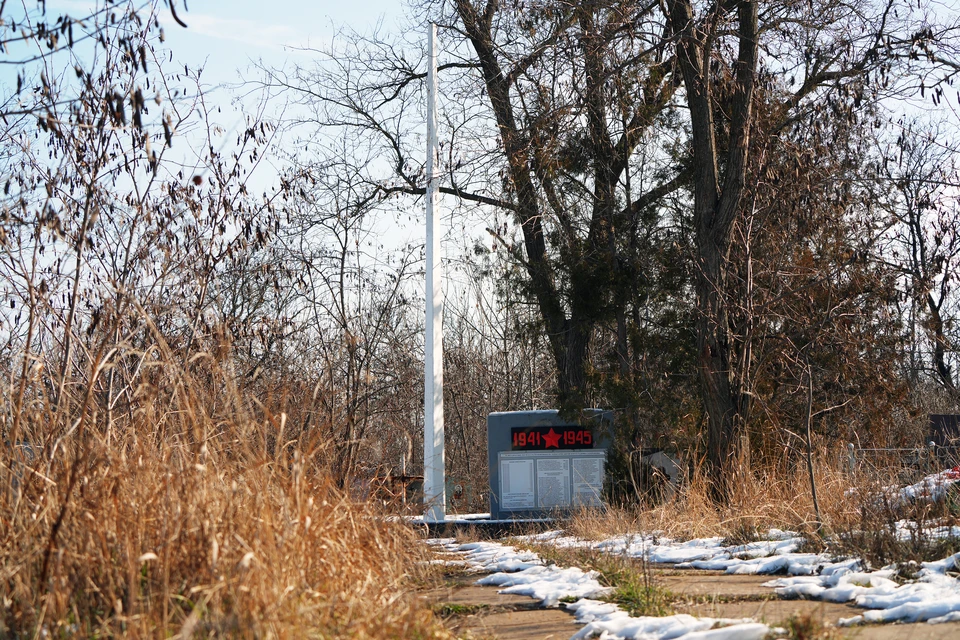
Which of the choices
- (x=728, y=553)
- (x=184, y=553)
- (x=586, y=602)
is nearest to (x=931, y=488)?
(x=728, y=553)

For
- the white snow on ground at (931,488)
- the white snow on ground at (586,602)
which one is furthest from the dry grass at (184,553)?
the white snow on ground at (931,488)

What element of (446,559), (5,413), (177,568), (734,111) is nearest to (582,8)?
(734,111)

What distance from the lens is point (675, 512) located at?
Result: 351 inches

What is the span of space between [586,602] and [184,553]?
6.28 ft

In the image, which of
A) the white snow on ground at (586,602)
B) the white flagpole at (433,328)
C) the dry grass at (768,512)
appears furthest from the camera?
the white flagpole at (433,328)

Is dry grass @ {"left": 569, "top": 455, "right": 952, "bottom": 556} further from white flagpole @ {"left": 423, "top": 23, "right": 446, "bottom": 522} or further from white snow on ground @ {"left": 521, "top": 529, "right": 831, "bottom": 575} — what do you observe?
white flagpole @ {"left": 423, "top": 23, "right": 446, "bottom": 522}

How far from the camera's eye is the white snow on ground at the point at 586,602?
354cm

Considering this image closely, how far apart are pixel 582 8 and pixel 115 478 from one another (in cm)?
769

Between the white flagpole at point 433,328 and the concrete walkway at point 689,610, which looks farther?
the white flagpole at point 433,328

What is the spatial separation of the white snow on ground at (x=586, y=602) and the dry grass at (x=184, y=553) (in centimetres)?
78

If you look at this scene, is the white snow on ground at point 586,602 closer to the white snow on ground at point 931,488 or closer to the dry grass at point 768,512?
the dry grass at point 768,512

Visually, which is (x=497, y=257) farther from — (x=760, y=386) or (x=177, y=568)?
(x=177, y=568)

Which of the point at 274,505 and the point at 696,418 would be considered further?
the point at 696,418

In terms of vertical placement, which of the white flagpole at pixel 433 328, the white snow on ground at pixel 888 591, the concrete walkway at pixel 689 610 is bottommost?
the concrete walkway at pixel 689 610
